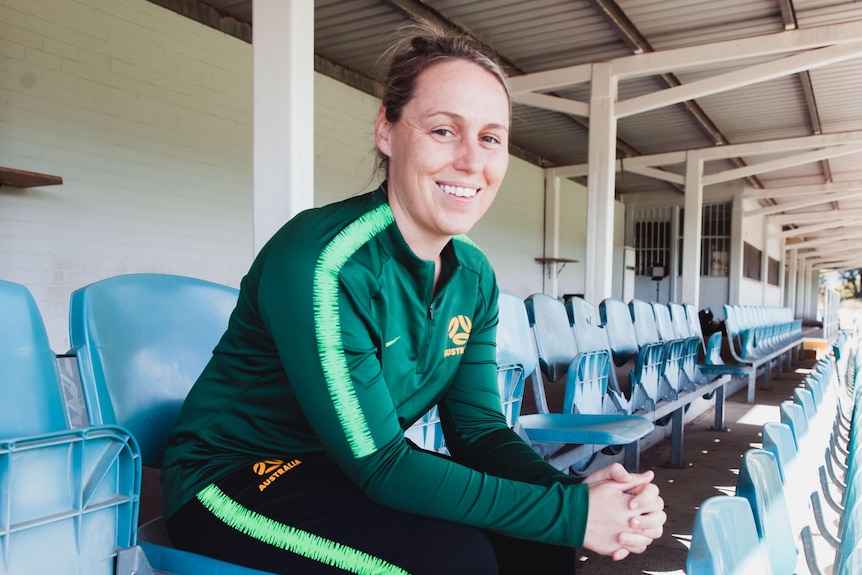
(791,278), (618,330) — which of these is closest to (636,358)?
(618,330)

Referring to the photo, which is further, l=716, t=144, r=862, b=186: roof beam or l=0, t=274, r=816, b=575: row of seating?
l=716, t=144, r=862, b=186: roof beam

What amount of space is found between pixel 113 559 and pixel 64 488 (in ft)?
0.40

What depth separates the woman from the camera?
0.99 metres

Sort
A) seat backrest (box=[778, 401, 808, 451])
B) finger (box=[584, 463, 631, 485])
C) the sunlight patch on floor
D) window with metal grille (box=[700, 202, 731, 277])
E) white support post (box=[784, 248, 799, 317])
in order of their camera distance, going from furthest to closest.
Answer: white support post (box=[784, 248, 799, 317]) < window with metal grille (box=[700, 202, 731, 277]) < the sunlight patch on floor < seat backrest (box=[778, 401, 808, 451]) < finger (box=[584, 463, 631, 485])

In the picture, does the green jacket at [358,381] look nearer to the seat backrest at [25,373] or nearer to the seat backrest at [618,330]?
the seat backrest at [25,373]

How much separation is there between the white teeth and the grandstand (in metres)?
0.47

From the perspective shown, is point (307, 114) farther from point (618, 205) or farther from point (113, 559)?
point (618, 205)

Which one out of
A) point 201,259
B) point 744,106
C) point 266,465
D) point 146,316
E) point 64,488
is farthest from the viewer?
point 744,106

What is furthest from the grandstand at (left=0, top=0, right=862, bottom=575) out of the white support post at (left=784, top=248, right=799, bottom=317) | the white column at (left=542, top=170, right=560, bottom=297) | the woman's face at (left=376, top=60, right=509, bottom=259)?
the white support post at (left=784, top=248, right=799, bottom=317)

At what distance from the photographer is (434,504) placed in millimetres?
996

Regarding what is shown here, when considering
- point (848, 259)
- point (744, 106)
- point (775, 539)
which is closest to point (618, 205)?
point (744, 106)

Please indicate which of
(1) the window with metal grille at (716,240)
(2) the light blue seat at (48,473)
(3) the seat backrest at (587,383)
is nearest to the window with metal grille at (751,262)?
(1) the window with metal grille at (716,240)

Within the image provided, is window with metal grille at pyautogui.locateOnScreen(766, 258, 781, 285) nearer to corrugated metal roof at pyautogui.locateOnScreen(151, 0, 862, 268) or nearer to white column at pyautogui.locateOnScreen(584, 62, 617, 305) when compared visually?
corrugated metal roof at pyautogui.locateOnScreen(151, 0, 862, 268)

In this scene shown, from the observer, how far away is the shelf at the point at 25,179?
459 centimetres
